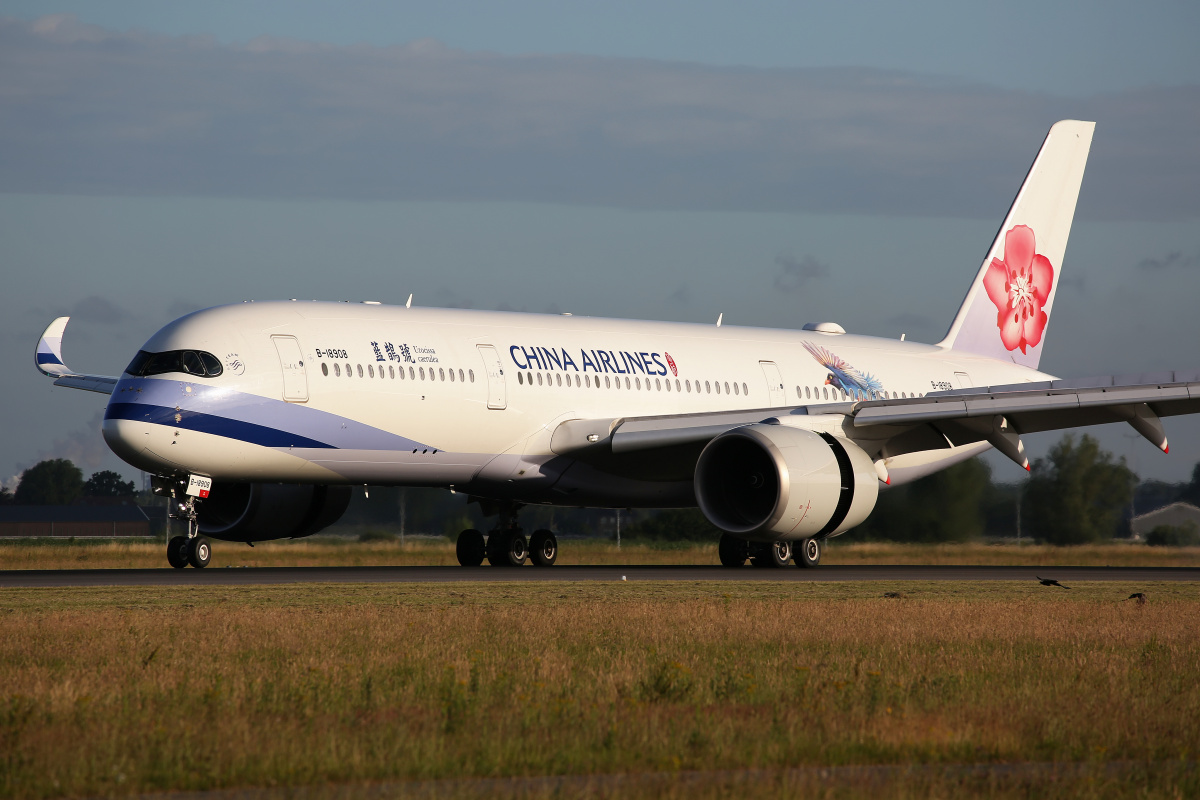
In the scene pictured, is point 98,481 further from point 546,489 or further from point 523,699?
point 523,699

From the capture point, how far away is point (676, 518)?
35.8 meters

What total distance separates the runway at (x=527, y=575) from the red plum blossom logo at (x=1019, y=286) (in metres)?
8.92

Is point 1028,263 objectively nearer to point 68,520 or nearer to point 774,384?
point 774,384

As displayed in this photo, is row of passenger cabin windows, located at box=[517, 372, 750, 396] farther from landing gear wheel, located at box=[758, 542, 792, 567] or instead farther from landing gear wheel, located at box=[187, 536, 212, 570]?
landing gear wheel, located at box=[187, 536, 212, 570]

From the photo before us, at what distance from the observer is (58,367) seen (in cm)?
2703

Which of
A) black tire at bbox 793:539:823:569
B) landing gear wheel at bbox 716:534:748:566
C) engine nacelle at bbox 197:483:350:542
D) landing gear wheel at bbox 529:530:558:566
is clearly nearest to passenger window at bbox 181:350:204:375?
engine nacelle at bbox 197:483:350:542

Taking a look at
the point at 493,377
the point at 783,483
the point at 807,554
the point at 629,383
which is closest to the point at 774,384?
the point at 629,383

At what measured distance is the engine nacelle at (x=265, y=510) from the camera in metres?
24.1

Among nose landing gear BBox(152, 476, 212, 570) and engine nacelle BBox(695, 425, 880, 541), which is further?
engine nacelle BBox(695, 425, 880, 541)

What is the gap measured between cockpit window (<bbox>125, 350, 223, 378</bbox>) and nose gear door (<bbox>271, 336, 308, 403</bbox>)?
887 mm

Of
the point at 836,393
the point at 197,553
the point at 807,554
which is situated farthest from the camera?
the point at 836,393

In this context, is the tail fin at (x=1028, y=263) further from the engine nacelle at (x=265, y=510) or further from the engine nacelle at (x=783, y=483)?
the engine nacelle at (x=265, y=510)

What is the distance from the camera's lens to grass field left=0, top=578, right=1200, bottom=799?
22.6ft

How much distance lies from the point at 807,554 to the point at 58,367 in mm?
13792
